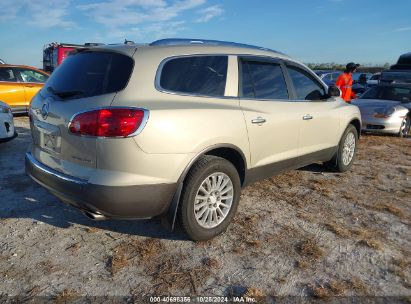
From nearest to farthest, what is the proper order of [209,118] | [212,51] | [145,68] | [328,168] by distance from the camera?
1. [145,68]
2. [209,118]
3. [212,51]
4. [328,168]

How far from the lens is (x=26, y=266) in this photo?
2949 millimetres

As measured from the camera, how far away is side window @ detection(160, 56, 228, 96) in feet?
10.0

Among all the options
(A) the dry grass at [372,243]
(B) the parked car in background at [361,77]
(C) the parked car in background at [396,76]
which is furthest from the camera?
(B) the parked car in background at [361,77]

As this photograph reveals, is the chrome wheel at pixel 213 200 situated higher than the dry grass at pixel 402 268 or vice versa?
the chrome wheel at pixel 213 200

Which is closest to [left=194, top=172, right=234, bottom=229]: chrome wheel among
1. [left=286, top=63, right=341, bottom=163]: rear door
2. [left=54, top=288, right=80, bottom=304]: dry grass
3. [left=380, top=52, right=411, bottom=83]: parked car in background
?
[left=54, top=288, right=80, bottom=304]: dry grass

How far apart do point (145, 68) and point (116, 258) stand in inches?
61.0

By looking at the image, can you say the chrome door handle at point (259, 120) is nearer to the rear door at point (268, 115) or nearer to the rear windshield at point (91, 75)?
the rear door at point (268, 115)

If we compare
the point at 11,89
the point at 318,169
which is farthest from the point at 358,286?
the point at 11,89

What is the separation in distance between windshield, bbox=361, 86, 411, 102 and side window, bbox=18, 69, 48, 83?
28.8 feet

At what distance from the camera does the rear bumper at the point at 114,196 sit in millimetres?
2770

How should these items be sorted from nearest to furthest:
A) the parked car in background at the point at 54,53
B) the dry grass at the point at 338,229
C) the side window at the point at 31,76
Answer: the dry grass at the point at 338,229 < the side window at the point at 31,76 < the parked car in background at the point at 54,53

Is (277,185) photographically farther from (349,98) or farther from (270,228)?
(349,98)

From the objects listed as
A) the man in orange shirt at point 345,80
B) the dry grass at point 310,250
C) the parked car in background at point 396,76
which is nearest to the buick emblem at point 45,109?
the dry grass at point 310,250

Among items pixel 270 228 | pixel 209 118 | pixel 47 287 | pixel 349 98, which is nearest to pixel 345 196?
pixel 270 228
